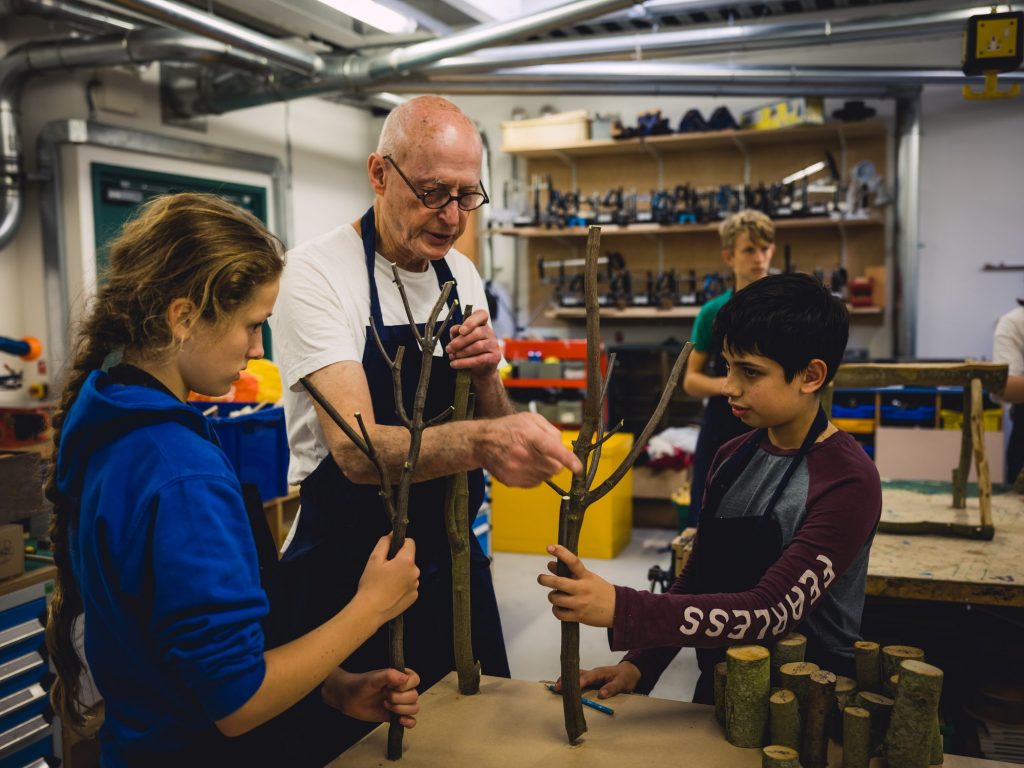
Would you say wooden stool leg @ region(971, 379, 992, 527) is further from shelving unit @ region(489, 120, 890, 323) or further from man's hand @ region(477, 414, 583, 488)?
shelving unit @ region(489, 120, 890, 323)

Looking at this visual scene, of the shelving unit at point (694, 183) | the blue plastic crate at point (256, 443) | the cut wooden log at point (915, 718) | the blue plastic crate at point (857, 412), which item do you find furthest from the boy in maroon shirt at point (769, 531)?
the shelving unit at point (694, 183)

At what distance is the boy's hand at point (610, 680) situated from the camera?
125 cm

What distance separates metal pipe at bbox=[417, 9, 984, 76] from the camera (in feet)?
13.7

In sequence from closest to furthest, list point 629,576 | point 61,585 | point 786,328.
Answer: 1. point 61,585
2. point 786,328
3. point 629,576

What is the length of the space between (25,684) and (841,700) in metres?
2.12

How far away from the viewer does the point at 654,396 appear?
18.6 ft

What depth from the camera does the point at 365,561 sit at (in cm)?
142

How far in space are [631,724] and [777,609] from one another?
26cm

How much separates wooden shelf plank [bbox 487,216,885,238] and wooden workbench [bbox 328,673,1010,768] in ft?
12.7

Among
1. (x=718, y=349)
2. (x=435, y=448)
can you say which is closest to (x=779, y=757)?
(x=435, y=448)

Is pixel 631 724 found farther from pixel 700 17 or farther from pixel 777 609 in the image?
pixel 700 17

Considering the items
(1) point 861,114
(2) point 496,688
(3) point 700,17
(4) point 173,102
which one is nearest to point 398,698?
(2) point 496,688

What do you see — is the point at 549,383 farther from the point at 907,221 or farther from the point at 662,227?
the point at 907,221

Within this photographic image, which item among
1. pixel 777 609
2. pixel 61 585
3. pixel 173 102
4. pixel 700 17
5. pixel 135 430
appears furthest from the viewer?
pixel 700 17
